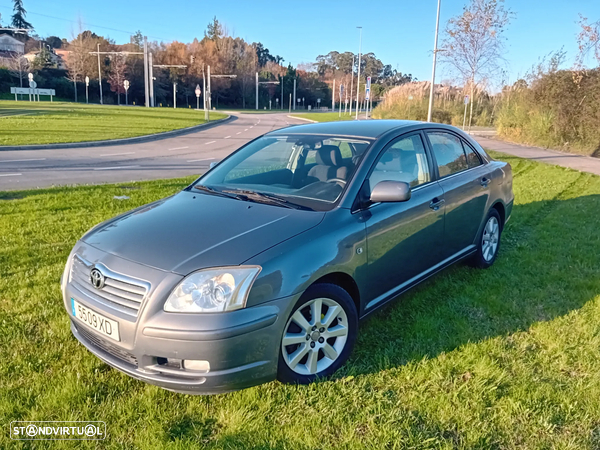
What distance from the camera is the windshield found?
3.53 m

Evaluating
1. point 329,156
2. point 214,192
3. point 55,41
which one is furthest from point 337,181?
point 55,41

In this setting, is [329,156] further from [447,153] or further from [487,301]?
[487,301]

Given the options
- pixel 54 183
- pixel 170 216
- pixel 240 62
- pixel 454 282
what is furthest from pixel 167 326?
pixel 240 62

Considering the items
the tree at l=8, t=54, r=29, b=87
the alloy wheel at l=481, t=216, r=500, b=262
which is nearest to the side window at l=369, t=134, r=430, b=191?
the alloy wheel at l=481, t=216, r=500, b=262

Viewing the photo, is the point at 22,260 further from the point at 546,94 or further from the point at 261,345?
the point at 546,94

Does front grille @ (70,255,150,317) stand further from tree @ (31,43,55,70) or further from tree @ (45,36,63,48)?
tree @ (45,36,63,48)

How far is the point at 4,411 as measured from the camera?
2678 millimetres

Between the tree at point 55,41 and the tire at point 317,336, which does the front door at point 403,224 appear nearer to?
the tire at point 317,336

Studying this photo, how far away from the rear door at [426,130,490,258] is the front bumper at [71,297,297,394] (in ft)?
7.26

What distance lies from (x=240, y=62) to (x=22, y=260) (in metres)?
99.0

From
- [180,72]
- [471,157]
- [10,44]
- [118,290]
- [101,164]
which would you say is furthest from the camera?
→ [10,44]

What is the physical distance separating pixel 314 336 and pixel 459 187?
2326 mm

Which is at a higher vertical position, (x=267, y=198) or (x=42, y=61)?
(x=42, y=61)

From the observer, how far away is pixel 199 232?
2.98 m
